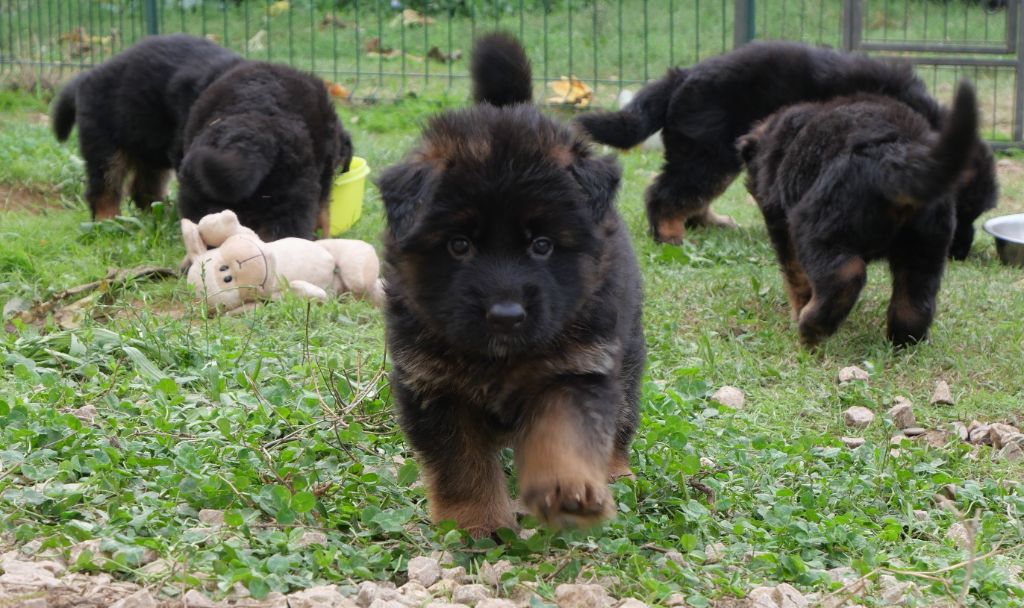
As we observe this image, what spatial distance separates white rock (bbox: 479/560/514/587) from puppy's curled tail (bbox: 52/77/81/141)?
552 cm

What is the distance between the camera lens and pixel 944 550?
9.95 feet

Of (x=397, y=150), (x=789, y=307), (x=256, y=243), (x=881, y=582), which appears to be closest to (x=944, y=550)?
(x=881, y=582)

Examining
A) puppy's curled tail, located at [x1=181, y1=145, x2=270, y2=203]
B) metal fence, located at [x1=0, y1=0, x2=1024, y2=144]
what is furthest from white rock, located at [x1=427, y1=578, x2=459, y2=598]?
metal fence, located at [x1=0, y1=0, x2=1024, y2=144]

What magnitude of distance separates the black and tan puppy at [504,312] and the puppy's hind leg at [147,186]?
4717 mm

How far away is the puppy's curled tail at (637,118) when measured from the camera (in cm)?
719

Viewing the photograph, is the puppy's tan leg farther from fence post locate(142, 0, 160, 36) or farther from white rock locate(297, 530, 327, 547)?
fence post locate(142, 0, 160, 36)

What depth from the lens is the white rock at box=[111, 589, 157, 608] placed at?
91.5 inches

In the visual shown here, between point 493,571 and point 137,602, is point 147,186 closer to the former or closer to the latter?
point 493,571

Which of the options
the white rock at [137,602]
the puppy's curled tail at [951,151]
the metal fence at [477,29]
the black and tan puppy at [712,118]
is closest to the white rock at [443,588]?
the white rock at [137,602]

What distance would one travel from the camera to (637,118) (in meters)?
7.20

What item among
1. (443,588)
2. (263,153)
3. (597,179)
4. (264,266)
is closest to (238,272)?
(264,266)

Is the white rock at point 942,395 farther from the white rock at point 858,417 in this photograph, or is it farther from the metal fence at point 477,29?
the metal fence at point 477,29

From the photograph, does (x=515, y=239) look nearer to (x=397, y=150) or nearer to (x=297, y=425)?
(x=297, y=425)

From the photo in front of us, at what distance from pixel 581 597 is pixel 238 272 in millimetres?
2932
